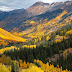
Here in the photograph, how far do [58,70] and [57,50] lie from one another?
5113 cm

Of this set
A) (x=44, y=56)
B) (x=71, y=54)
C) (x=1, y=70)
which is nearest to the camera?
(x=1, y=70)

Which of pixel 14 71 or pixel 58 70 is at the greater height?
pixel 14 71

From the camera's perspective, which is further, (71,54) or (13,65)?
(71,54)

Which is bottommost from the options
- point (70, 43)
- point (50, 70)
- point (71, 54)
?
point (50, 70)

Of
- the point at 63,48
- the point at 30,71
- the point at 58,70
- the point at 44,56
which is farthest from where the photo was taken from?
the point at 63,48

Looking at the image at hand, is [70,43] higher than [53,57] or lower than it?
higher

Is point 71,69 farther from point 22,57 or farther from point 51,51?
point 22,57

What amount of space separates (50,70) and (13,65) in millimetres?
42723

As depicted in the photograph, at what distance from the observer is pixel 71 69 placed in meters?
99.1

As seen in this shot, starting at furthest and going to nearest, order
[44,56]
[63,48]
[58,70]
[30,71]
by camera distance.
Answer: [63,48] < [44,56] < [58,70] < [30,71]

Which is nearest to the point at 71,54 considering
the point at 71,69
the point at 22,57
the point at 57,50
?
the point at 57,50

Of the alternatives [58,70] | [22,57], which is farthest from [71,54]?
[22,57]

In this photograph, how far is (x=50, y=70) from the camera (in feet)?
318

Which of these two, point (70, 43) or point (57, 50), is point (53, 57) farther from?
point (70, 43)
